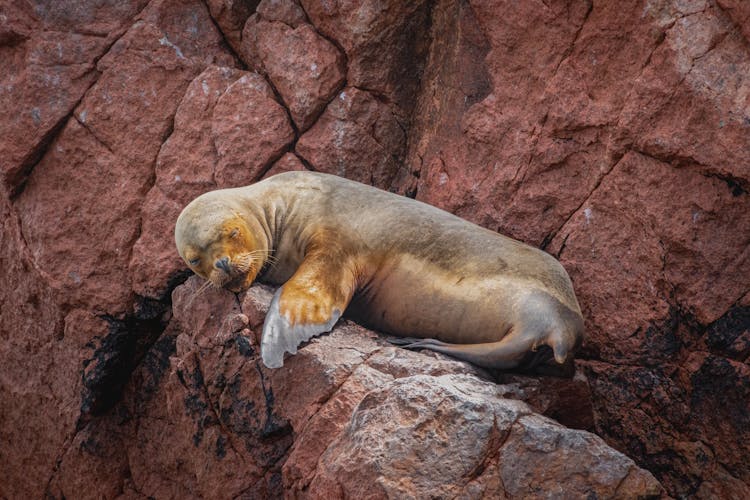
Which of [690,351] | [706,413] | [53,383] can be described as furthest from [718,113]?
[53,383]

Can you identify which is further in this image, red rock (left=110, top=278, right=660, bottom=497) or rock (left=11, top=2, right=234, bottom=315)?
rock (left=11, top=2, right=234, bottom=315)

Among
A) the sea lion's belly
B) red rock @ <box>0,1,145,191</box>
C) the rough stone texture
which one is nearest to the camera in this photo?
the rough stone texture

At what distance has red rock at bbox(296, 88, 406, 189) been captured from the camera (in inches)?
251

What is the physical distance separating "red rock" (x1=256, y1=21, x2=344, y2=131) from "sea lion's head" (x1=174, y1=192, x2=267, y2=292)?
1558 mm

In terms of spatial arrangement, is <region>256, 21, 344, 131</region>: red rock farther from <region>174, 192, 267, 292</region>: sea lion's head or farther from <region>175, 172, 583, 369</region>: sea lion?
<region>174, 192, 267, 292</region>: sea lion's head

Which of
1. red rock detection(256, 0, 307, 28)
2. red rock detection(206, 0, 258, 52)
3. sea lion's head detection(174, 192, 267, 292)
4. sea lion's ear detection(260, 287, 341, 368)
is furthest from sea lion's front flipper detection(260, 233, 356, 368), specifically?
red rock detection(206, 0, 258, 52)

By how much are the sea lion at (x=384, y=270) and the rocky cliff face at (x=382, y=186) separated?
0.21 metres

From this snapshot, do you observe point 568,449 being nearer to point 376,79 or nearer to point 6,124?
point 376,79

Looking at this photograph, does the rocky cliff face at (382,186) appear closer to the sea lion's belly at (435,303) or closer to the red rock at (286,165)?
the red rock at (286,165)

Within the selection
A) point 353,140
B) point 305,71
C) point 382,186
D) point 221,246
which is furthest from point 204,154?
point 221,246

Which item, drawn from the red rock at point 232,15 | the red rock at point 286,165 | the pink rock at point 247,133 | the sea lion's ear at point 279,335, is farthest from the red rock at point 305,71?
the sea lion's ear at point 279,335

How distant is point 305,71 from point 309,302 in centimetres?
242

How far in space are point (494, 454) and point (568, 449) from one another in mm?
317

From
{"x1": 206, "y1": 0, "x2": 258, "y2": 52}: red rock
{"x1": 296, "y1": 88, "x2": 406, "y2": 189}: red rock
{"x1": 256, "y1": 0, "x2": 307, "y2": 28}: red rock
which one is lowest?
{"x1": 296, "y1": 88, "x2": 406, "y2": 189}: red rock
